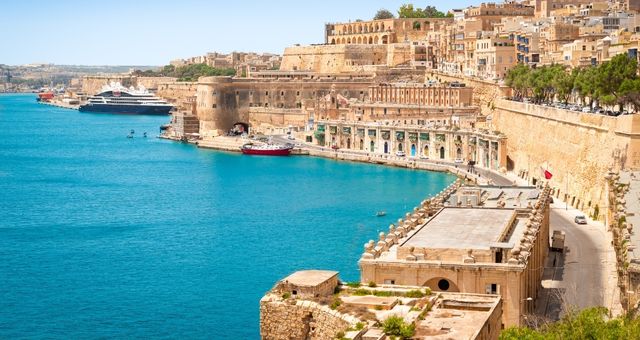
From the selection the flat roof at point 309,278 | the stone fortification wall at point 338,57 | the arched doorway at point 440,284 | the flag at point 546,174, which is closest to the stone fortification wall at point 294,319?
the flat roof at point 309,278

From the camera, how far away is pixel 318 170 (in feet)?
172

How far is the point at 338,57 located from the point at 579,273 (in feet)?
188

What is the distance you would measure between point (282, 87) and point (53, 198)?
105 ft

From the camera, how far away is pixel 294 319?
1344 centimetres

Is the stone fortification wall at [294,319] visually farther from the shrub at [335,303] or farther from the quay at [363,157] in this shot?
the quay at [363,157]

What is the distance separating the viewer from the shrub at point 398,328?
1227cm

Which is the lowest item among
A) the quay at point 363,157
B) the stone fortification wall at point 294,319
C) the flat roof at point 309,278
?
the quay at point 363,157

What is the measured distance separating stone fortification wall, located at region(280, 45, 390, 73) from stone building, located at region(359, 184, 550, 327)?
56.1 metres

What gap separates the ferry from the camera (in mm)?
110625

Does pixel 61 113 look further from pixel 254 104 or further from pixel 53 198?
pixel 53 198

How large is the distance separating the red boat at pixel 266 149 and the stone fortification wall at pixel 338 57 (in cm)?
1591

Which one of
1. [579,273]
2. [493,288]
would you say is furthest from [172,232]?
[493,288]

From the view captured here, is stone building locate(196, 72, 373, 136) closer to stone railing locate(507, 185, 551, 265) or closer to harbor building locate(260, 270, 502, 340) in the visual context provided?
stone railing locate(507, 185, 551, 265)

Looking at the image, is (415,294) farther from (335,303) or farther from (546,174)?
(546,174)
